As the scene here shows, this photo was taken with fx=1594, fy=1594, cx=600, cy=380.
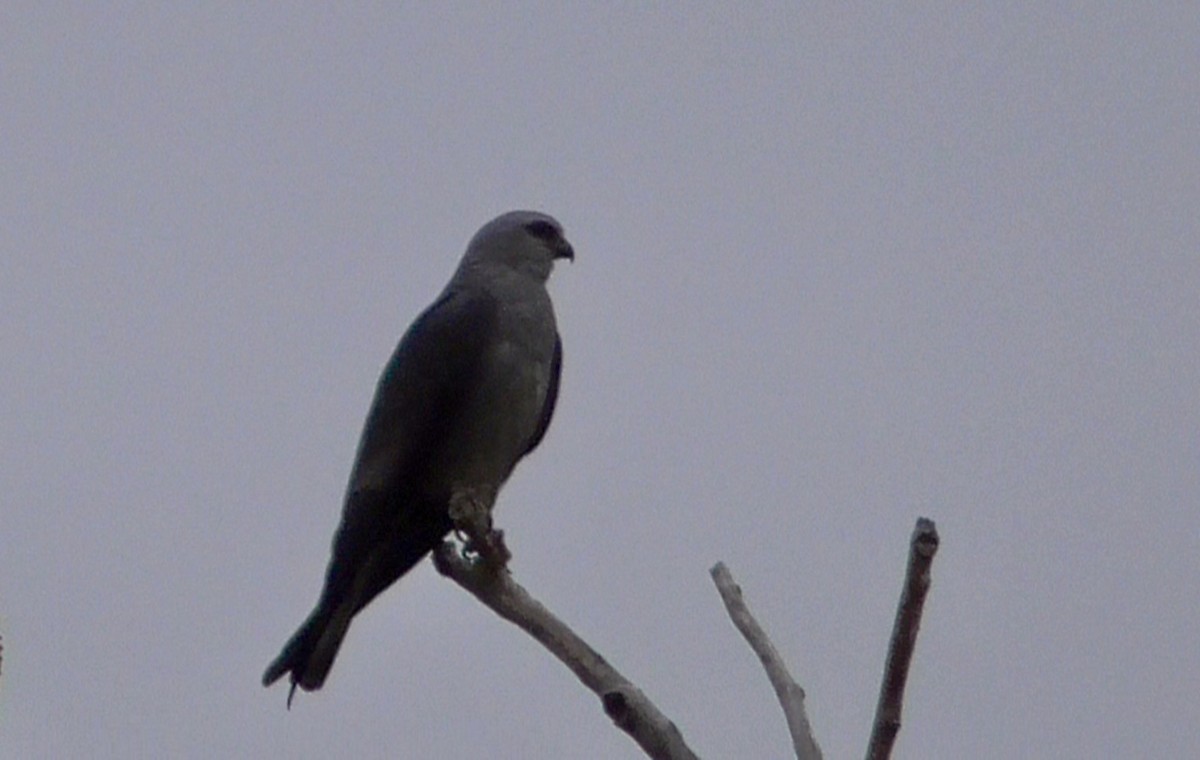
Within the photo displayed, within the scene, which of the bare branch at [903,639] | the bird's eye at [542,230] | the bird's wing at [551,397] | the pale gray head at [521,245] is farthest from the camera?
the bird's eye at [542,230]

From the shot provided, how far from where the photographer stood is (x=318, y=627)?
5680 mm

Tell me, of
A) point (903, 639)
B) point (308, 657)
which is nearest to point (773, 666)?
point (903, 639)

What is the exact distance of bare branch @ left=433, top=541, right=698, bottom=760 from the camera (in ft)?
11.3

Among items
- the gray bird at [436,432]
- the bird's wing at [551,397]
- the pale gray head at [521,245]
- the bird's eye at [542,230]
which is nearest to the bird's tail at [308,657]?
the gray bird at [436,432]

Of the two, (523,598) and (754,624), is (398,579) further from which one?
(754,624)

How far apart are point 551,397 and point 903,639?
4.57 metres

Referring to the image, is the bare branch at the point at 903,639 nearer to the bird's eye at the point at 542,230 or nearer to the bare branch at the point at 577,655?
the bare branch at the point at 577,655

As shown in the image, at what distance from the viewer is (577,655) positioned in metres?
3.88

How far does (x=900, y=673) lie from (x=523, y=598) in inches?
62.0

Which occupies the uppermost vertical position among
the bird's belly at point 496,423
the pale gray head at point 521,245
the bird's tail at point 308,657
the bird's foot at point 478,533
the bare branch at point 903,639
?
the pale gray head at point 521,245

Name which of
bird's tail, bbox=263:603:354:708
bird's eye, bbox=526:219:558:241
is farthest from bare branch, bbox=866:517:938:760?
bird's eye, bbox=526:219:558:241

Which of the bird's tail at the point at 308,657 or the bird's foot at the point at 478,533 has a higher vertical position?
the bird's foot at the point at 478,533

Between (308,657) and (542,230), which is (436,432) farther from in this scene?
(542,230)

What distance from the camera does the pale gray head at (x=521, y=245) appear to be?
319 inches
